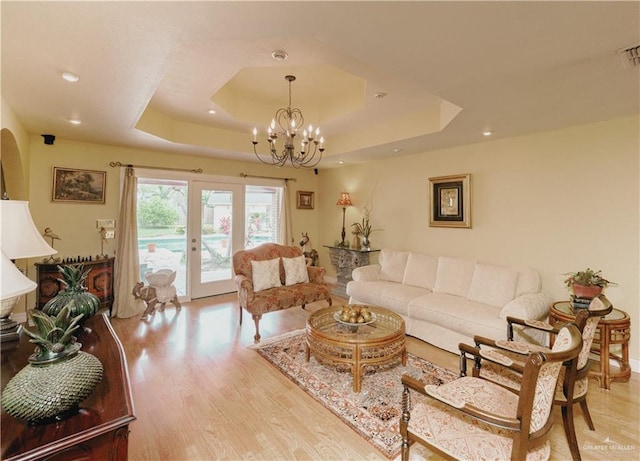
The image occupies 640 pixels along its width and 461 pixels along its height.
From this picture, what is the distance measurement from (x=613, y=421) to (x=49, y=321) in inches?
139

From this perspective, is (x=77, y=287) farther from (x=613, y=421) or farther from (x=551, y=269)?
(x=551, y=269)

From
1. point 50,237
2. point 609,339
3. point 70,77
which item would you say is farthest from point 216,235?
point 609,339

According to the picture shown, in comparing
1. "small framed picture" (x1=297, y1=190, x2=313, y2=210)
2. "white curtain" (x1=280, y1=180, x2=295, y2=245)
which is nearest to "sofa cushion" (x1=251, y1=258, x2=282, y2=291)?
"white curtain" (x1=280, y1=180, x2=295, y2=245)

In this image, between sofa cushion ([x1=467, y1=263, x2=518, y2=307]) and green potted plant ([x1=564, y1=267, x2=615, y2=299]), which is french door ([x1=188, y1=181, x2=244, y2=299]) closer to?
sofa cushion ([x1=467, y1=263, x2=518, y2=307])

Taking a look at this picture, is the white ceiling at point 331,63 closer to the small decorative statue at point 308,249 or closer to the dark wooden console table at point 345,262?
the dark wooden console table at point 345,262

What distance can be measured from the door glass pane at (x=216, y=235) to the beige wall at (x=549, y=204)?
3176 millimetres

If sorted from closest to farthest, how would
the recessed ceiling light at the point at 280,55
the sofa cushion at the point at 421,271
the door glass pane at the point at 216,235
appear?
the recessed ceiling light at the point at 280,55 < the sofa cushion at the point at 421,271 < the door glass pane at the point at 216,235

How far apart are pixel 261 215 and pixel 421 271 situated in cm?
332

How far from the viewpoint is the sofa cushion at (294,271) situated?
431 centimetres

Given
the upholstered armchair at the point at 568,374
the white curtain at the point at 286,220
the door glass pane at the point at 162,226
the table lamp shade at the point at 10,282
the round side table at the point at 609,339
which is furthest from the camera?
the white curtain at the point at 286,220

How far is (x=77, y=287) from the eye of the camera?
183 cm

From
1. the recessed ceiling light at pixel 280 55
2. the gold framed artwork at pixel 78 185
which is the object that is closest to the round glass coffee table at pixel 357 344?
the recessed ceiling light at pixel 280 55

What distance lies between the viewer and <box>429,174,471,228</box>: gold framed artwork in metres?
4.25

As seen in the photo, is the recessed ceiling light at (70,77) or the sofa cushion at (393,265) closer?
the recessed ceiling light at (70,77)
